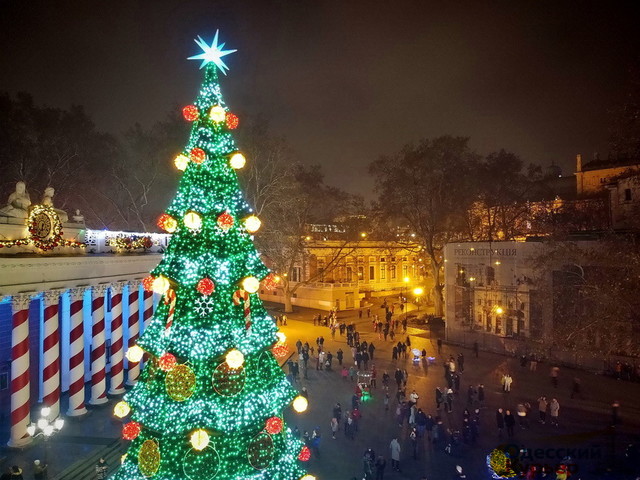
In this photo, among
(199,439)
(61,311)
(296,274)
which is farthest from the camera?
(296,274)

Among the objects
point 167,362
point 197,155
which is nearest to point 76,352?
point 167,362

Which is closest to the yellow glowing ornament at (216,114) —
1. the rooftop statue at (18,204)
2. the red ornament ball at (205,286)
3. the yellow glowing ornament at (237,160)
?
the yellow glowing ornament at (237,160)

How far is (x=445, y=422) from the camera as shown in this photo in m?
15.8

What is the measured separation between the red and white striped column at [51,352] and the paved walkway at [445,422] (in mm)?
1269

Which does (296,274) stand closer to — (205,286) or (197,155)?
(197,155)

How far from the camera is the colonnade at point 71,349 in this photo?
41.3 ft

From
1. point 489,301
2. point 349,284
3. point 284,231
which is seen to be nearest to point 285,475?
point 489,301

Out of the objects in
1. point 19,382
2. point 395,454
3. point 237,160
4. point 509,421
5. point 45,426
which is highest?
point 237,160

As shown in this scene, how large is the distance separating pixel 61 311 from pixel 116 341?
9.39 feet

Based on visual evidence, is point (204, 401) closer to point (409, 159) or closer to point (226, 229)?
point (226, 229)

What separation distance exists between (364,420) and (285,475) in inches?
354

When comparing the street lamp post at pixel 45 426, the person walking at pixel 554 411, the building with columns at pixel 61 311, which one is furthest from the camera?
the person walking at pixel 554 411

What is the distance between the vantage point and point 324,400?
18.2 metres

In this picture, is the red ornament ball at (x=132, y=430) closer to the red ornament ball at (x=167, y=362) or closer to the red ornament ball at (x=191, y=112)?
the red ornament ball at (x=167, y=362)
